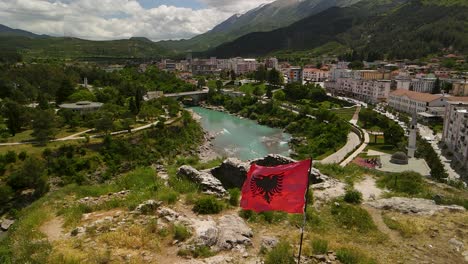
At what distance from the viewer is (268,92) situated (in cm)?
7144

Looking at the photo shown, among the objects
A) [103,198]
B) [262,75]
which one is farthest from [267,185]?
[262,75]

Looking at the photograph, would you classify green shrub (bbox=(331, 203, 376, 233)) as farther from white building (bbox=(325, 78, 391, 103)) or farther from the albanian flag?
white building (bbox=(325, 78, 391, 103))

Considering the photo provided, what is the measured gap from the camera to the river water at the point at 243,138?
40625mm

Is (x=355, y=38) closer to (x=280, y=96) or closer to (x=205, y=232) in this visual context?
(x=280, y=96)

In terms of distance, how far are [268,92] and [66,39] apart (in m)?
150

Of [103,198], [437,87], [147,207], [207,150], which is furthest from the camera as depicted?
[437,87]

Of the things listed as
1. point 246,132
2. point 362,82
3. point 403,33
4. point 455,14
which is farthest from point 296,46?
point 246,132

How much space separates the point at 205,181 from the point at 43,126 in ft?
83.4

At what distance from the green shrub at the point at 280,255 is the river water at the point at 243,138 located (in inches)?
1139

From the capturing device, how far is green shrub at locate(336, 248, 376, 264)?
792cm

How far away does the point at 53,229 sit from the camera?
400 inches

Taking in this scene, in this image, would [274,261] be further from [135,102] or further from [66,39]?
[66,39]

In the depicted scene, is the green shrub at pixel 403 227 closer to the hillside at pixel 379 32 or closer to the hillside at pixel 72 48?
the hillside at pixel 379 32

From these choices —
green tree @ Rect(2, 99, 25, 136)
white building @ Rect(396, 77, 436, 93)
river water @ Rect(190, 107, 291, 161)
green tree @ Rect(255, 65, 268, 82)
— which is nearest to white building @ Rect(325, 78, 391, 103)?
white building @ Rect(396, 77, 436, 93)
